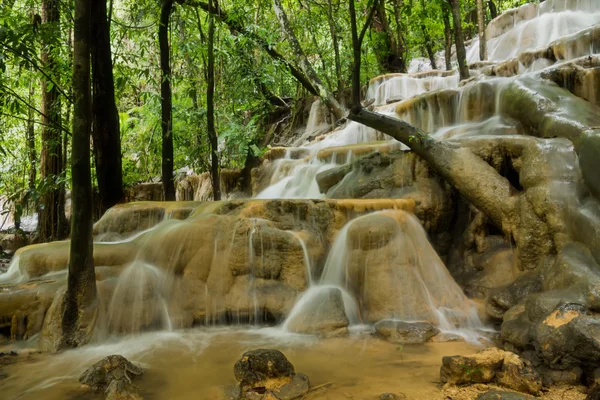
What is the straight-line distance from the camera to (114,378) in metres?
3.02

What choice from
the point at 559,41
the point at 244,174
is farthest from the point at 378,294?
the point at 559,41

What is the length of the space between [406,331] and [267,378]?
1.87 m

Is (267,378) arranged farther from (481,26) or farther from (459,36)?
A: (481,26)

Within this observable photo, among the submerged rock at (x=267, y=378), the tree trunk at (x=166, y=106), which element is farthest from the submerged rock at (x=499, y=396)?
the tree trunk at (x=166, y=106)

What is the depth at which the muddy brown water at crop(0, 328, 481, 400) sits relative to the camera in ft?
9.77

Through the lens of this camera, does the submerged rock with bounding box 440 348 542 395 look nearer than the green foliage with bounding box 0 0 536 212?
Yes

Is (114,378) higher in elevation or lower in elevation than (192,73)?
lower

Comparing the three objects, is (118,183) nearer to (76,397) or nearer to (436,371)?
(76,397)

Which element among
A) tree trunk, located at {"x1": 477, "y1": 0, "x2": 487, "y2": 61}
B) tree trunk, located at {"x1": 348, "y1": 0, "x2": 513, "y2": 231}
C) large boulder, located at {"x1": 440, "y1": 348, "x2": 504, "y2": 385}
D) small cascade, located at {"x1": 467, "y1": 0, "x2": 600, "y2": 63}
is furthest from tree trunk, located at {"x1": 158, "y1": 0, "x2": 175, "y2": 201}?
small cascade, located at {"x1": 467, "y1": 0, "x2": 600, "y2": 63}

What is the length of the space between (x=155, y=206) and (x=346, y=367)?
14.0ft

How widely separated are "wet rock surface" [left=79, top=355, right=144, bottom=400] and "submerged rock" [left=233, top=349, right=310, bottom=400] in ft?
2.38

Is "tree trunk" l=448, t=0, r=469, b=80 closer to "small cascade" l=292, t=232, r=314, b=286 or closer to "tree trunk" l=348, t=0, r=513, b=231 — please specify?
"tree trunk" l=348, t=0, r=513, b=231

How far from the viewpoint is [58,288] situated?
14.5 ft

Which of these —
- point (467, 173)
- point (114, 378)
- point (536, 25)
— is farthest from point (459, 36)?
point (114, 378)
